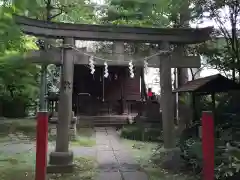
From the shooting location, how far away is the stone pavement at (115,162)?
21.9 ft

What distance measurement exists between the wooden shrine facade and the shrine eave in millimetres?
9236

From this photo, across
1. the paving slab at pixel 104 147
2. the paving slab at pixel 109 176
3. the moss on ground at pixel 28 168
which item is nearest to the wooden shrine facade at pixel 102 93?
the paving slab at pixel 104 147

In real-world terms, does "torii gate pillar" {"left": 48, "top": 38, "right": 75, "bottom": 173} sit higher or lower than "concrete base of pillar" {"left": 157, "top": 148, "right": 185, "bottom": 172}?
higher

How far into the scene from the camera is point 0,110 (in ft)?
60.6

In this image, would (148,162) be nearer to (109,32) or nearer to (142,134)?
(109,32)

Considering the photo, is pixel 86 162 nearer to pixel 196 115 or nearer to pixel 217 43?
pixel 196 115

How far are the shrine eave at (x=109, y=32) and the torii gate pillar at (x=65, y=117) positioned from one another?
0.95 ft

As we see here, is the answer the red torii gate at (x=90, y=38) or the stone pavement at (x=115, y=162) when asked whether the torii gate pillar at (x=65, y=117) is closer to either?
the red torii gate at (x=90, y=38)

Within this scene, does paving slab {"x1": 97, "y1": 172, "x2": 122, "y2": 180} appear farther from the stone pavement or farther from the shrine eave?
the shrine eave

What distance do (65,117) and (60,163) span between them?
1088 mm

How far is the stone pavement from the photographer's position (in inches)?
262

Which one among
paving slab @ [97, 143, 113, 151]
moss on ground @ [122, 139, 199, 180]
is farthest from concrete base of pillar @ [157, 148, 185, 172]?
paving slab @ [97, 143, 113, 151]

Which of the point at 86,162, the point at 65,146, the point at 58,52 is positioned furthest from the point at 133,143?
the point at 58,52

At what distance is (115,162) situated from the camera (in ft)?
26.7
